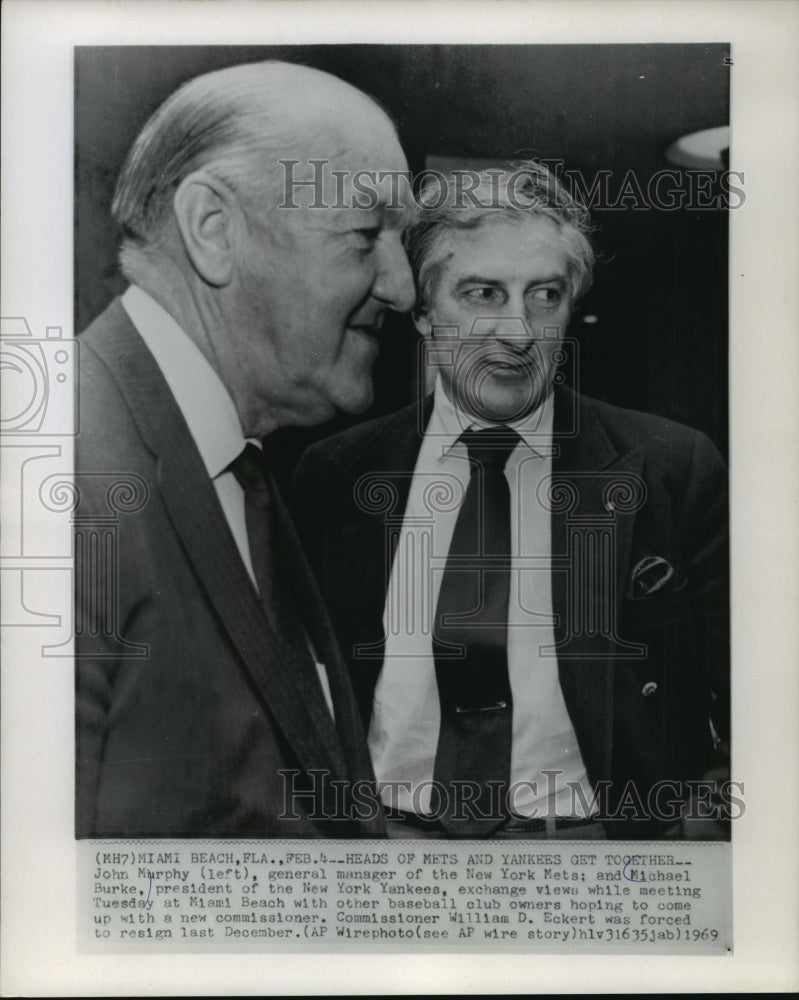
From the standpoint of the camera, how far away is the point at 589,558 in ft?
6.23

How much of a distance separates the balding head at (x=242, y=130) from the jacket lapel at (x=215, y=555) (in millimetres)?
281

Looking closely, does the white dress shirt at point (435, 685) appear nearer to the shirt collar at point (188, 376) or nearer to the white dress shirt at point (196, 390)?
the white dress shirt at point (196, 390)

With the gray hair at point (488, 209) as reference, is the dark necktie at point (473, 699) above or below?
below

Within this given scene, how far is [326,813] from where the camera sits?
1.89m

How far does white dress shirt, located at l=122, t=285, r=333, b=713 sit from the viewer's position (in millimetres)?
1889

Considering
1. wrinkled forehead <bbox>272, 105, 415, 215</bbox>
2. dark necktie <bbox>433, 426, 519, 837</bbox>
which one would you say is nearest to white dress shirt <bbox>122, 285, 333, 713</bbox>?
dark necktie <bbox>433, 426, 519, 837</bbox>

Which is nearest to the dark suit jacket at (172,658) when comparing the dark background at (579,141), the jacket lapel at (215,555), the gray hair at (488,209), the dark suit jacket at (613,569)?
the jacket lapel at (215,555)

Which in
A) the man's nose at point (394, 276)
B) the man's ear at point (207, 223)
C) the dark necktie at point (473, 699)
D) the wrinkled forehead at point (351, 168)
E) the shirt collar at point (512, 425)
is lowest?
the dark necktie at point (473, 699)

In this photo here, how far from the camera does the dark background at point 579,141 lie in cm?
188

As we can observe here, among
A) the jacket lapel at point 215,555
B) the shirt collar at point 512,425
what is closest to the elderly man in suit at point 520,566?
the shirt collar at point 512,425

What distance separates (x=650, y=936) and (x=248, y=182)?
1944 millimetres

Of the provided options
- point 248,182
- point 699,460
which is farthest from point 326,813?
point 248,182

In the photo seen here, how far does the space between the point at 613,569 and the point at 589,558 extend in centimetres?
6

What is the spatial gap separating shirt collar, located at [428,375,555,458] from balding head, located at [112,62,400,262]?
2.07 ft
